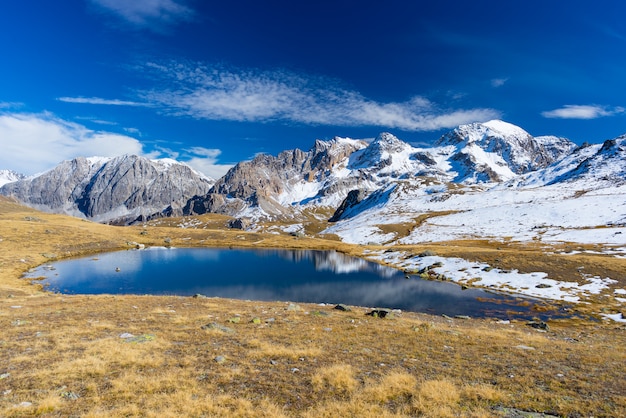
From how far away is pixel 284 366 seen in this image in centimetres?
1719

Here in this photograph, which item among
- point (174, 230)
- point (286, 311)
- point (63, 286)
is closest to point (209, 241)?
point (174, 230)

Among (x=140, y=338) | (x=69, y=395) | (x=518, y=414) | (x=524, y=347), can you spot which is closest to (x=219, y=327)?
(x=140, y=338)

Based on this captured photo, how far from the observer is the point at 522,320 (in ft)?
134

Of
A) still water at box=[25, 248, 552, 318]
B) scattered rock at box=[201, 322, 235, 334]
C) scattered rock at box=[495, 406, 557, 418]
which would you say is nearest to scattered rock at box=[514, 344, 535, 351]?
scattered rock at box=[495, 406, 557, 418]

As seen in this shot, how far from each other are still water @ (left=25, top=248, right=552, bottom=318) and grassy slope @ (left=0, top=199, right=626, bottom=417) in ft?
65.9

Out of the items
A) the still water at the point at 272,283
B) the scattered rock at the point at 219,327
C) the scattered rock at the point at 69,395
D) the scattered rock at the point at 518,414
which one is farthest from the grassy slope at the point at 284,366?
the still water at the point at 272,283

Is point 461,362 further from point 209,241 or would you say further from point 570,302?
point 209,241

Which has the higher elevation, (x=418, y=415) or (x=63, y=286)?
(x=418, y=415)

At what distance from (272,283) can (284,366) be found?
5190cm

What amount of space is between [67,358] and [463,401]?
19448mm

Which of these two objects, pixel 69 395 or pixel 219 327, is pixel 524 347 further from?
pixel 69 395

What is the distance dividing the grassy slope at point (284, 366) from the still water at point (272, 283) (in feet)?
65.9

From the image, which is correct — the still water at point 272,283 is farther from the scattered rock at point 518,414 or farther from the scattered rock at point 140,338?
the scattered rock at point 518,414

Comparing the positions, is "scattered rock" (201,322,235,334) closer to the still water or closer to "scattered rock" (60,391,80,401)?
"scattered rock" (60,391,80,401)
